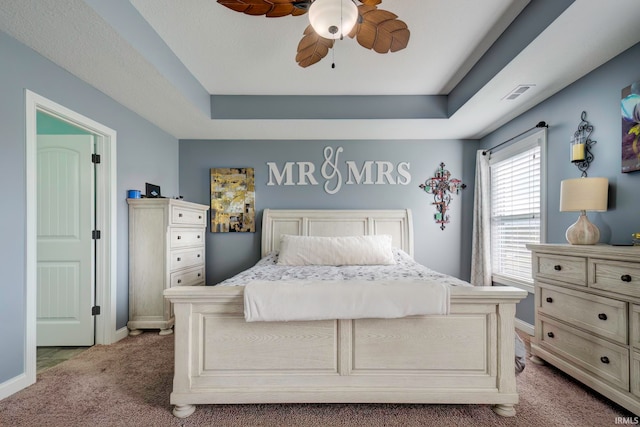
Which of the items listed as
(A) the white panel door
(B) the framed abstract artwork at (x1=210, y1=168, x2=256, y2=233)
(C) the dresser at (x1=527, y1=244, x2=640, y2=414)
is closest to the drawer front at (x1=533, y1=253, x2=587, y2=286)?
(C) the dresser at (x1=527, y1=244, x2=640, y2=414)

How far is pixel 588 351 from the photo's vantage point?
6.01 ft

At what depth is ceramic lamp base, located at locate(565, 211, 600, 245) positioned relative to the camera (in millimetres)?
1985

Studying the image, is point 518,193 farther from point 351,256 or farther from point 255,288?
point 255,288

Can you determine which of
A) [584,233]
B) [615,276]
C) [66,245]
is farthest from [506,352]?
[66,245]

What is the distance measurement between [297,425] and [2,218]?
A: 2169mm

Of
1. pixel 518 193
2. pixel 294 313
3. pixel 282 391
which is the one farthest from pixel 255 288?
pixel 518 193

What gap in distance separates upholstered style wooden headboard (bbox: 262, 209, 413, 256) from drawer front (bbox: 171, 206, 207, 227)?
767 millimetres

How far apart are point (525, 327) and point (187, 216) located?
3.75m

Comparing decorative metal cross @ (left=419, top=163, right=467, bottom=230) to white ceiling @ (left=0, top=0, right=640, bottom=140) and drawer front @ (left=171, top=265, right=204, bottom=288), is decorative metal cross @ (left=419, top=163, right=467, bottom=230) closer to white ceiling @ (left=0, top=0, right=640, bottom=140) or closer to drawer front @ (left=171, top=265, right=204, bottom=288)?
white ceiling @ (left=0, top=0, right=640, bottom=140)

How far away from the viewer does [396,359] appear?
162 centimetres

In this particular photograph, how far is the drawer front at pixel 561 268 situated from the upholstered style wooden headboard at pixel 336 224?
5.35ft

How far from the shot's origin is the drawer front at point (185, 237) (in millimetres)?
A: 3057

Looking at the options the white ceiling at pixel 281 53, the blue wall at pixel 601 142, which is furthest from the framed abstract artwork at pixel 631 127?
the white ceiling at pixel 281 53

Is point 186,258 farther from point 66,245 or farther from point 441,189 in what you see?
Answer: point 441,189
